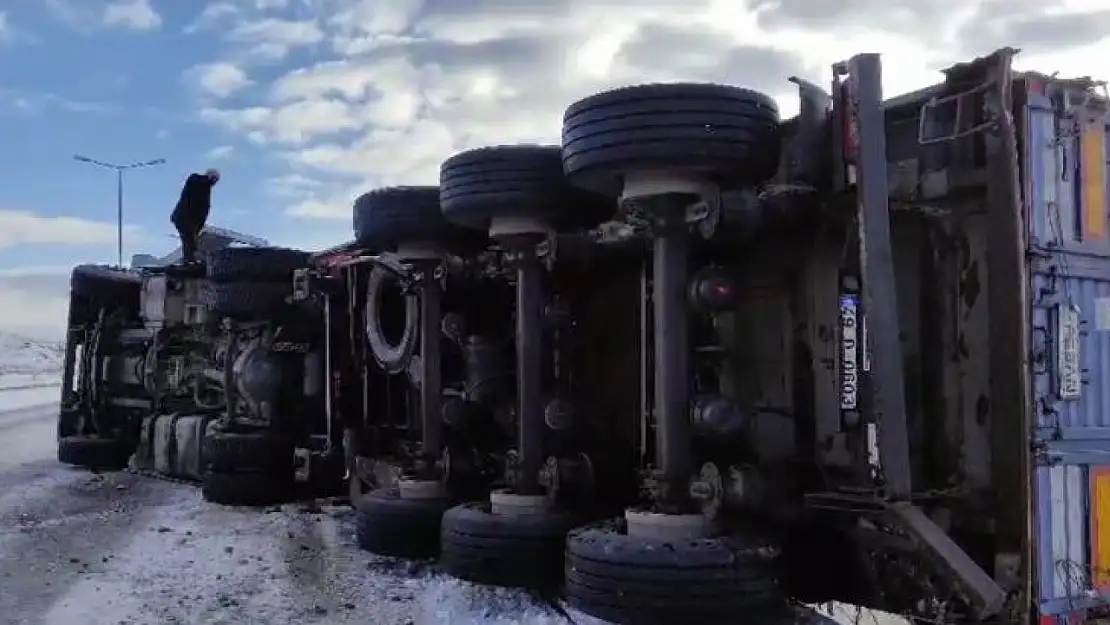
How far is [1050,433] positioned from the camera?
3.84 metres

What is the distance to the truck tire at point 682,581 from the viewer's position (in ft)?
13.6

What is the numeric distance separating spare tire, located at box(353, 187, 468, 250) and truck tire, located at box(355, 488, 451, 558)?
1.50 meters

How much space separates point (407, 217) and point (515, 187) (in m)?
1.15

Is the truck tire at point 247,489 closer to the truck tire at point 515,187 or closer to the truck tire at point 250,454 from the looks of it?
the truck tire at point 250,454

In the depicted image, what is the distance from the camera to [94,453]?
11.0 m

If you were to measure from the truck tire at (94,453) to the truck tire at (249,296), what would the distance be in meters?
3.23

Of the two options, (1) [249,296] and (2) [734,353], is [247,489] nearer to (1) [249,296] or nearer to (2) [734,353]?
(1) [249,296]

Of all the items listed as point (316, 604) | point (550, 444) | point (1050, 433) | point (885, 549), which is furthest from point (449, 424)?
point (1050, 433)

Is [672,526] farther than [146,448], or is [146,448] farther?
Result: [146,448]

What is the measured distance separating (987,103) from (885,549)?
171cm

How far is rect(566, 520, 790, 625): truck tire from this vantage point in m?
4.14

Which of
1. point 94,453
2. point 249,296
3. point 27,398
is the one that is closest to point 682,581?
point 249,296

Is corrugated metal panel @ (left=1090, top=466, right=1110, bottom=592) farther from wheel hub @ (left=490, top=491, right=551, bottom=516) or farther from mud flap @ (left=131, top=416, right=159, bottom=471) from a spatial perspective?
mud flap @ (left=131, top=416, right=159, bottom=471)

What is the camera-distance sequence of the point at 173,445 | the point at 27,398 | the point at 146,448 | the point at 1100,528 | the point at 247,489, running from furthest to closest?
1. the point at 27,398
2. the point at 146,448
3. the point at 173,445
4. the point at 247,489
5. the point at 1100,528
